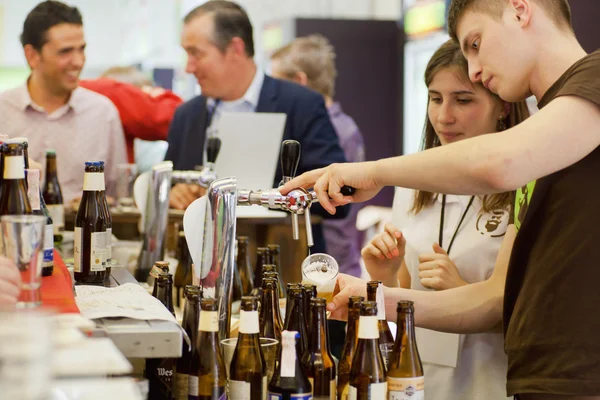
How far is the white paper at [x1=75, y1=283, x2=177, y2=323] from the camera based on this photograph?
4.63 ft

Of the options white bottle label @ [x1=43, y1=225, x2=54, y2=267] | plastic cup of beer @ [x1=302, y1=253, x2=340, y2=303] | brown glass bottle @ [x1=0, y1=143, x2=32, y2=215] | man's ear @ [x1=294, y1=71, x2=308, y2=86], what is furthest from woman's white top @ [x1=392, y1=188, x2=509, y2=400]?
man's ear @ [x1=294, y1=71, x2=308, y2=86]

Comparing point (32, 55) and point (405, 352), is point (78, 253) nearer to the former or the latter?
point (405, 352)

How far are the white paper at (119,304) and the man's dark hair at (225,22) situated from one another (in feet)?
7.25

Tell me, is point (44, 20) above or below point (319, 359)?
above

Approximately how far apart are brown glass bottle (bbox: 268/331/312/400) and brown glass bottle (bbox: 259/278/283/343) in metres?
0.35

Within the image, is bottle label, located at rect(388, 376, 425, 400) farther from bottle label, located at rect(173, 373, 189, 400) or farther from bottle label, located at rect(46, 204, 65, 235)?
bottle label, located at rect(46, 204, 65, 235)

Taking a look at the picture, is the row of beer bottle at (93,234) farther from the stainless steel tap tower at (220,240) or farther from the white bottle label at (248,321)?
the white bottle label at (248,321)

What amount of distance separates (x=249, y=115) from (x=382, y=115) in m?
3.30

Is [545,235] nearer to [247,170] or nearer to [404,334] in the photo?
[404,334]

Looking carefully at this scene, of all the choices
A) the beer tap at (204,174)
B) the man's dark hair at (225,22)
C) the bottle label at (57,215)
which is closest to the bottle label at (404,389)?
the beer tap at (204,174)

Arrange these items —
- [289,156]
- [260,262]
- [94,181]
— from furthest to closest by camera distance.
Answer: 1. [260,262]
2. [94,181]
3. [289,156]

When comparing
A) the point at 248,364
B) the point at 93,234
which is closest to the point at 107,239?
the point at 93,234

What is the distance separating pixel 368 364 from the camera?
1.45 metres

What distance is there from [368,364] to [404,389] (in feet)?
0.26
